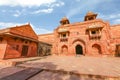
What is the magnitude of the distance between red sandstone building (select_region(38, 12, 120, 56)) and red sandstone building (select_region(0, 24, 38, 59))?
7.34 meters

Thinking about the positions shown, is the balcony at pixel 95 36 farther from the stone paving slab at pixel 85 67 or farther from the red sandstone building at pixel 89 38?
the stone paving slab at pixel 85 67

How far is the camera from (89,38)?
17.3 metres

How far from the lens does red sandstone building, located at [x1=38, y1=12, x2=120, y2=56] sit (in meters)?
15.7

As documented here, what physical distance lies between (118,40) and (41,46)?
16041 millimetres

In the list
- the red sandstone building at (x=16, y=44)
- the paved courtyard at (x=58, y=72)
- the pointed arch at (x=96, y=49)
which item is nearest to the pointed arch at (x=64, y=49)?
the pointed arch at (x=96, y=49)

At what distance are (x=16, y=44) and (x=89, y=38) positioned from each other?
14.3 metres

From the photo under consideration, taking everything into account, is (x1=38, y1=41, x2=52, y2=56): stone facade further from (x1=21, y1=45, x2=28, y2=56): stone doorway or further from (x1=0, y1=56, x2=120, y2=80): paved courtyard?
(x1=0, y1=56, x2=120, y2=80): paved courtyard

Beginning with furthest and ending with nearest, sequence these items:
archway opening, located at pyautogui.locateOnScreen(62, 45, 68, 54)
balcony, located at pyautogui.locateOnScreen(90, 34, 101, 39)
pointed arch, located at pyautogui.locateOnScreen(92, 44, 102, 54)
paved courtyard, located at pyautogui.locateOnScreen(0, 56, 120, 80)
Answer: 1. archway opening, located at pyautogui.locateOnScreen(62, 45, 68, 54)
2. balcony, located at pyautogui.locateOnScreen(90, 34, 101, 39)
3. pointed arch, located at pyautogui.locateOnScreen(92, 44, 102, 54)
4. paved courtyard, located at pyautogui.locateOnScreen(0, 56, 120, 80)

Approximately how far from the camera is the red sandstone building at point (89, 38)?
15.7 metres

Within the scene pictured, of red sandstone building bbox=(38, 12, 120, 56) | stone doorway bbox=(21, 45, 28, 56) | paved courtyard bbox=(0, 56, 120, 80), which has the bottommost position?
paved courtyard bbox=(0, 56, 120, 80)

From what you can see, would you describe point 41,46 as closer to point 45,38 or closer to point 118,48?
point 45,38

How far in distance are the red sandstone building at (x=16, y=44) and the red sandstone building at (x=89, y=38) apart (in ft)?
24.1

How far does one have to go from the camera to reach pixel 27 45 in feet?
44.9

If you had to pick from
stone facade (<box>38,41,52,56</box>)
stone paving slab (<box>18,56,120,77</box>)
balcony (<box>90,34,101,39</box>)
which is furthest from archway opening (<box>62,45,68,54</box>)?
stone paving slab (<box>18,56,120,77</box>)
